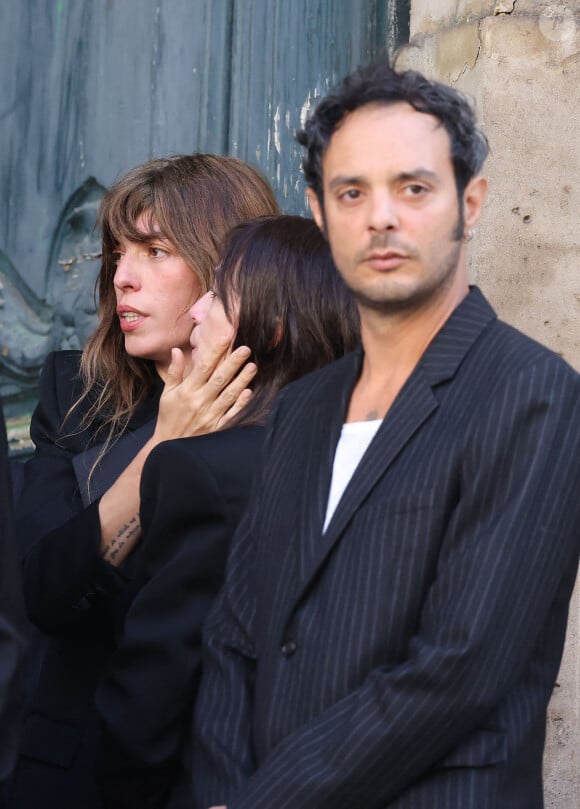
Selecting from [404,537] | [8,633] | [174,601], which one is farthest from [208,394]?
[8,633]

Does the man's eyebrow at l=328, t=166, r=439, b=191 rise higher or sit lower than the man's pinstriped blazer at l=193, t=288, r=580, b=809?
higher

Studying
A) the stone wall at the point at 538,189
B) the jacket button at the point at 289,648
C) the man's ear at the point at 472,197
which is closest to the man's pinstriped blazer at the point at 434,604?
the jacket button at the point at 289,648

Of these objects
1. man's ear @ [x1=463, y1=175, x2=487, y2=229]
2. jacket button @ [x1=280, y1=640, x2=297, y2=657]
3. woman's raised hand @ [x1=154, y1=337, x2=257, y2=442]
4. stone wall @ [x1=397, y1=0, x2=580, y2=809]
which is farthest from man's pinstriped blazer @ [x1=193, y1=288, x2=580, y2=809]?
stone wall @ [x1=397, y1=0, x2=580, y2=809]

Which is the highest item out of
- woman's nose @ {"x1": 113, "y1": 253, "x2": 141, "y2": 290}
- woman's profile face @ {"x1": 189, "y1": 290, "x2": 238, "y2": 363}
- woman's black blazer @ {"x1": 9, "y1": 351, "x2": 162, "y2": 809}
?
woman's nose @ {"x1": 113, "y1": 253, "x2": 141, "y2": 290}

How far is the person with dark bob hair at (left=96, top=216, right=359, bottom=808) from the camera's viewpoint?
2203mm

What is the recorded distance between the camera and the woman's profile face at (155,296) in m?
2.77

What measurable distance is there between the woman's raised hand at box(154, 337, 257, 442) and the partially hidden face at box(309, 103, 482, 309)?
57 centimetres

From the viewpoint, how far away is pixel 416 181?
186 centimetres

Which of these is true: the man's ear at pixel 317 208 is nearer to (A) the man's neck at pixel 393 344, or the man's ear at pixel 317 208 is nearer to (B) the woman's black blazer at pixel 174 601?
(A) the man's neck at pixel 393 344

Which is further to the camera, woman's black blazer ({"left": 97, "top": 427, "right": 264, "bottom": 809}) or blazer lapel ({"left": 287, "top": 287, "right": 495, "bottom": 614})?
woman's black blazer ({"left": 97, "top": 427, "right": 264, "bottom": 809})

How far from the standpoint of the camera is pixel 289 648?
1858 millimetres

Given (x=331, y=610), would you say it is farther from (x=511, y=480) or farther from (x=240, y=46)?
(x=240, y=46)

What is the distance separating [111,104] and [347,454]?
6.12 ft

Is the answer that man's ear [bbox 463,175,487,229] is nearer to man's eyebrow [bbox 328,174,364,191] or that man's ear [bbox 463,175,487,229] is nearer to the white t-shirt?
man's eyebrow [bbox 328,174,364,191]
